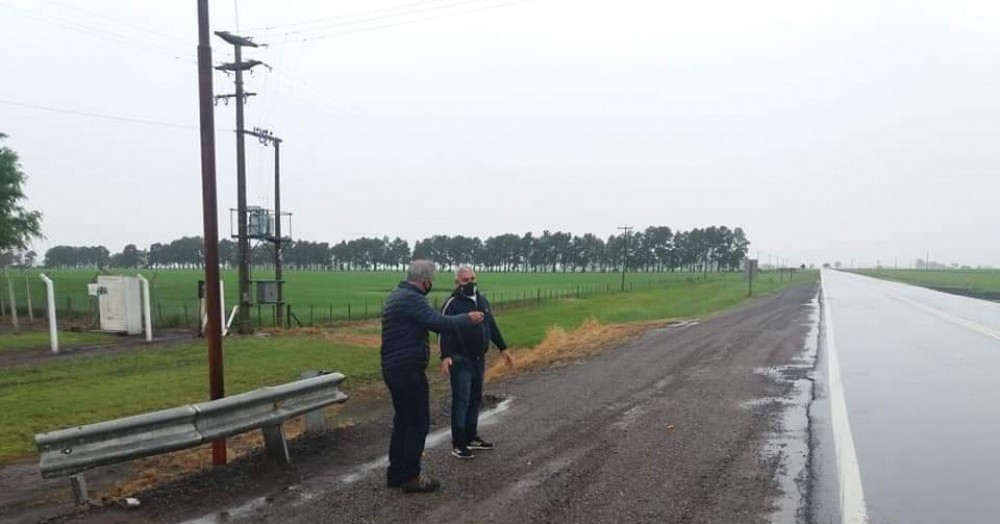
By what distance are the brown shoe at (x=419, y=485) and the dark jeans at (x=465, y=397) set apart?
1.10m

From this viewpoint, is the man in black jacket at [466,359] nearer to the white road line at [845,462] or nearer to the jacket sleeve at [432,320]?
the jacket sleeve at [432,320]

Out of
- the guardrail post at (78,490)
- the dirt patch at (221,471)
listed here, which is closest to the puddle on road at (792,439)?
the dirt patch at (221,471)

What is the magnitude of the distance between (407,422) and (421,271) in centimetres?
123

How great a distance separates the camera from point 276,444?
6703 millimetres

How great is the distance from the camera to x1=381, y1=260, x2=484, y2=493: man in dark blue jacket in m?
5.85

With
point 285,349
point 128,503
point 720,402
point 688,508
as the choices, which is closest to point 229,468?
point 128,503

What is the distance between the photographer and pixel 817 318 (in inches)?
1008

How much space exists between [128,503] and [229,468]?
1.05m

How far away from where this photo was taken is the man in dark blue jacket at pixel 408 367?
5852 mm

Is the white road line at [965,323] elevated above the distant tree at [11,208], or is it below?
below

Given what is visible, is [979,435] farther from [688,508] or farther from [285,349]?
[285,349]

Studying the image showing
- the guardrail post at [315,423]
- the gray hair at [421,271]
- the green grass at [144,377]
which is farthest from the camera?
the green grass at [144,377]

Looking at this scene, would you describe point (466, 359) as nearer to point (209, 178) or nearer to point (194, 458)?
point (194, 458)

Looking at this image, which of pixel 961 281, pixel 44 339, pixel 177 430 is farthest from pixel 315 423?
pixel 961 281
